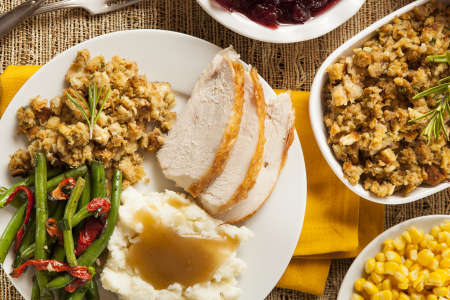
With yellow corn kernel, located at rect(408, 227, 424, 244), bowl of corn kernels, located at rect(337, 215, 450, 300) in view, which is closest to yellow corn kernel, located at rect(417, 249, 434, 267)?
bowl of corn kernels, located at rect(337, 215, 450, 300)

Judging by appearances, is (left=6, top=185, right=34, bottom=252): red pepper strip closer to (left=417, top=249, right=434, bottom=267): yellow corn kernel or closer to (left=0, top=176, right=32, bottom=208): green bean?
(left=0, top=176, right=32, bottom=208): green bean

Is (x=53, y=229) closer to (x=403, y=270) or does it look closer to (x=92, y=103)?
(x=92, y=103)

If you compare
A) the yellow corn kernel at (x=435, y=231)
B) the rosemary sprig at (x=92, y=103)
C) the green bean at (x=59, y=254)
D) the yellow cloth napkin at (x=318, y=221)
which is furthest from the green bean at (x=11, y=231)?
the yellow corn kernel at (x=435, y=231)

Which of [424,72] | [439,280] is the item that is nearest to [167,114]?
[424,72]

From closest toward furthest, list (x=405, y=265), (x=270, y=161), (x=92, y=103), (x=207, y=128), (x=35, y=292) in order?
(x=92, y=103)
(x=35, y=292)
(x=207, y=128)
(x=270, y=161)
(x=405, y=265)

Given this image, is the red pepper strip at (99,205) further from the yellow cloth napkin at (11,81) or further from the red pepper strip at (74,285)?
the yellow cloth napkin at (11,81)

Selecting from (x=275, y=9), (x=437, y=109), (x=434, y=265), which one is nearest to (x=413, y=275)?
(x=434, y=265)

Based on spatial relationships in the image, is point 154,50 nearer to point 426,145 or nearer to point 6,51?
point 6,51
